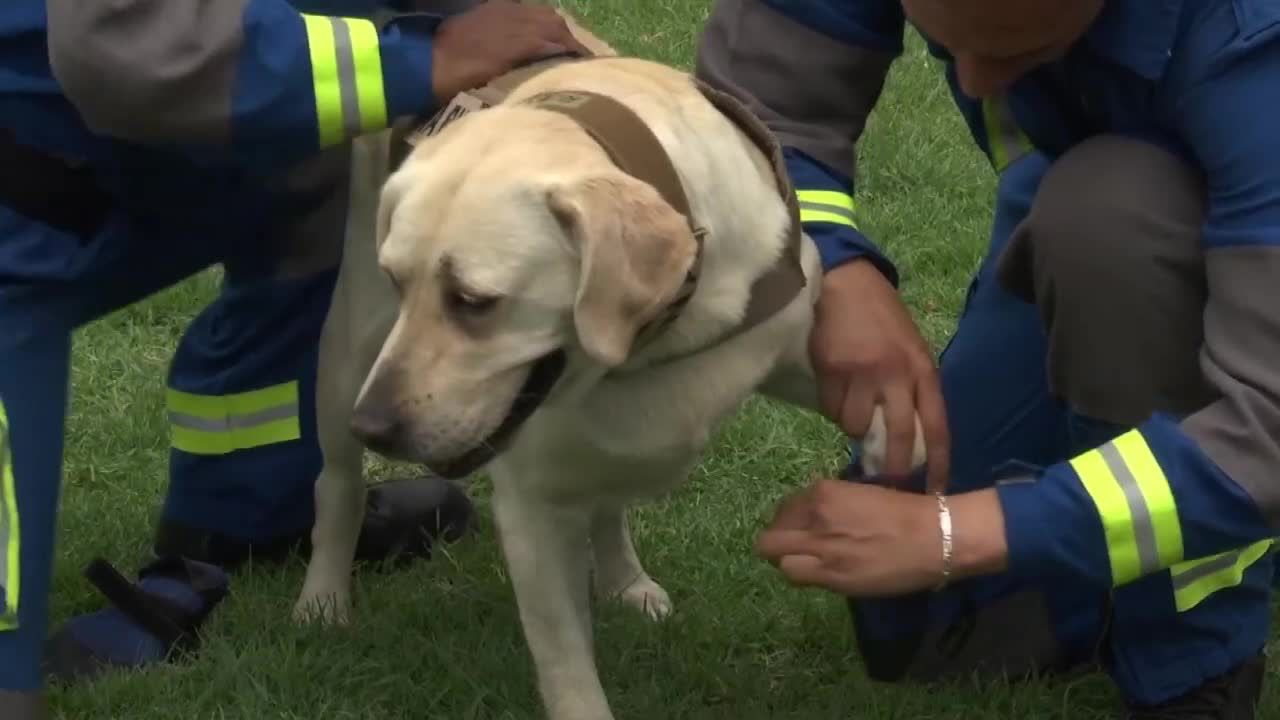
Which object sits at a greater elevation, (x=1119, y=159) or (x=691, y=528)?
(x=1119, y=159)

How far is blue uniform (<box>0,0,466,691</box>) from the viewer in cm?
215

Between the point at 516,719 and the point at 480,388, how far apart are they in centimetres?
66

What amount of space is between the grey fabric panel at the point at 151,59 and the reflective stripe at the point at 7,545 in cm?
44

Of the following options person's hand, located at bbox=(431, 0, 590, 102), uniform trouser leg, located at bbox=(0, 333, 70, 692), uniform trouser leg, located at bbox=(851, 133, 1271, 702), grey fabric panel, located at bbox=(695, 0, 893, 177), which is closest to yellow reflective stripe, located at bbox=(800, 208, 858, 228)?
grey fabric panel, located at bbox=(695, 0, 893, 177)

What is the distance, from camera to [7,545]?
7.57 feet

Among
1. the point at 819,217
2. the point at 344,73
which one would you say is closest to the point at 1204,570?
the point at 819,217

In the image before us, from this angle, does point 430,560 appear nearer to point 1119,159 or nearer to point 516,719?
point 516,719

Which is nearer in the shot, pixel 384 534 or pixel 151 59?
pixel 151 59

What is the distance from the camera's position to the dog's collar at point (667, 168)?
6.41 feet

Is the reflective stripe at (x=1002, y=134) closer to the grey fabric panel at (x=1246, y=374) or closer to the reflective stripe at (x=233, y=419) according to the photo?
the grey fabric panel at (x=1246, y=374)

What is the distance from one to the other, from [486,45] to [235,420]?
2.80 ft

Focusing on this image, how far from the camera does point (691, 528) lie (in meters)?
2.94

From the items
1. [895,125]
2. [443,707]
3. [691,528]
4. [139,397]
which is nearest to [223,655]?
[443,707]

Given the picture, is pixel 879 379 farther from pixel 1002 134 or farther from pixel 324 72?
pixel 324 72
